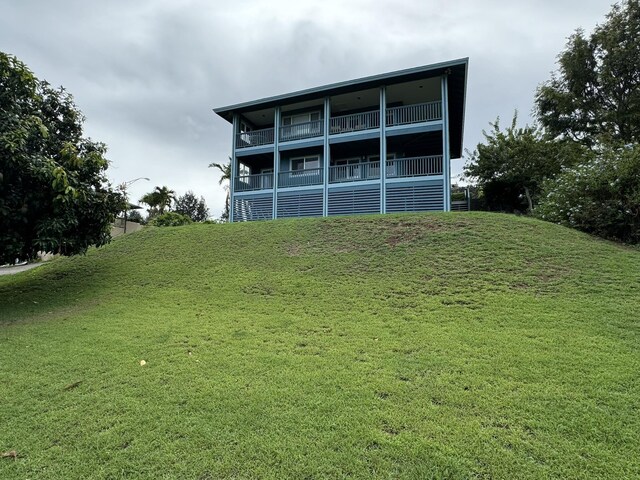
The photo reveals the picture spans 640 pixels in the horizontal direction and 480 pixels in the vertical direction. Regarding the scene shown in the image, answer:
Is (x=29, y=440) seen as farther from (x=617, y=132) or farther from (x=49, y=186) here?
(x=617, y=132)

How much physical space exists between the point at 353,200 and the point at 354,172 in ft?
6.04

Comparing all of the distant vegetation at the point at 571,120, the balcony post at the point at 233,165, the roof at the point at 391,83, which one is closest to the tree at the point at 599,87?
the distant vegetation at the point at 571,120

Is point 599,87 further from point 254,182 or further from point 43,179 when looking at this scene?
point 43,179

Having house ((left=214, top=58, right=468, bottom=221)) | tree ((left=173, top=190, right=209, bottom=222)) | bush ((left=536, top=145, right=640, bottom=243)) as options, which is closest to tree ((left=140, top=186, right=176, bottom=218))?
tree ((left=173, top=190, right=209, bottom=222))

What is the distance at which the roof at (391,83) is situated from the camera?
652 inches

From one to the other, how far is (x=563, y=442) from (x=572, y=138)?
24180mm

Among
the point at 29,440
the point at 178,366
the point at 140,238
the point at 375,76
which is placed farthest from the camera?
the point at 375,76

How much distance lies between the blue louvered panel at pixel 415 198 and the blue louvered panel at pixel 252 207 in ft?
21.5

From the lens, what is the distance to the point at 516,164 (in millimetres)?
19250

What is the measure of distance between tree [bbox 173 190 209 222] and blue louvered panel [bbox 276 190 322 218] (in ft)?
95.6

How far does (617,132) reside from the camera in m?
19.9

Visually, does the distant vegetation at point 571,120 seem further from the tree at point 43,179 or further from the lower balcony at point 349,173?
the tree at point 43,179

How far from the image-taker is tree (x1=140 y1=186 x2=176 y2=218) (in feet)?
118

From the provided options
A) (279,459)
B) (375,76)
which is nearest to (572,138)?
(375,76)
